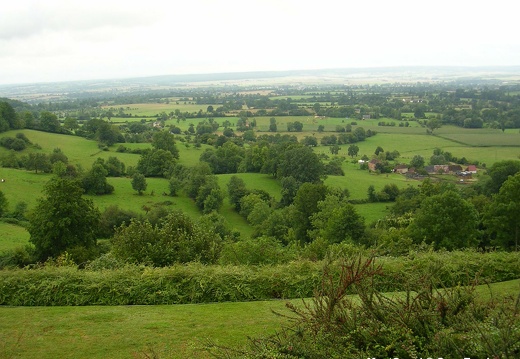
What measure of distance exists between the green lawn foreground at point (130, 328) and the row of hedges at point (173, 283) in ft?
1.64

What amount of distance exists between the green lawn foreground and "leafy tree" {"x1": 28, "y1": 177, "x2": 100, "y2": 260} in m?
13.8

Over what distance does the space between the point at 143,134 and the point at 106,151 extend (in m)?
15.1

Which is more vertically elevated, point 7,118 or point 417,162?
point 7,118

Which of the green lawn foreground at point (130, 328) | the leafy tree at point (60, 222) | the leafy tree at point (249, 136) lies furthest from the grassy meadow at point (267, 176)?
the green lawn foreground at point (130, 328)

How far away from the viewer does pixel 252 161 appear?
185ft

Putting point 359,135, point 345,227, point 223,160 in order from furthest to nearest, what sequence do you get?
point 359,135 < point 223,160 < point 345,227

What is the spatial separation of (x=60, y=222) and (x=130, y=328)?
16.3m

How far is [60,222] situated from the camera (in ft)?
76.0

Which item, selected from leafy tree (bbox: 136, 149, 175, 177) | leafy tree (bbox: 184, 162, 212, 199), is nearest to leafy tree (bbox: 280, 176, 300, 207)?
leafy tree (bbox: 184, 162, 212, 199)

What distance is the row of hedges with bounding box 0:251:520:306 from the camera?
11.0 meters

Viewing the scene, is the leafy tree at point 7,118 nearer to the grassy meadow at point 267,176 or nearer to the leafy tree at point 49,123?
the grassy meadow at point 267,176

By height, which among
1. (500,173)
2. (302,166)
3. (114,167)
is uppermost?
(500,173)

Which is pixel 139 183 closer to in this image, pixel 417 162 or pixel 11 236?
pixel 11 236

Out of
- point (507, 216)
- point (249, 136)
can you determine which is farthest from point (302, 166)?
point (249, 136)
